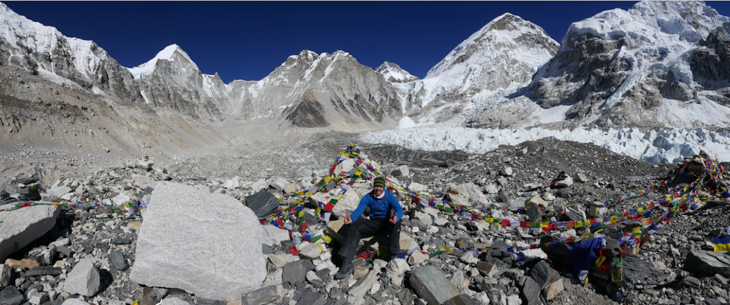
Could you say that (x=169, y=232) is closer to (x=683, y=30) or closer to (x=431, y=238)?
(x=431, y=238)

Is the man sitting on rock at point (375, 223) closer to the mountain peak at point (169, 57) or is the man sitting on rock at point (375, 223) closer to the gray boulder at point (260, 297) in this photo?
the gray boulder at point (260, 297)

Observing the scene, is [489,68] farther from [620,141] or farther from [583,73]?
[620,141]

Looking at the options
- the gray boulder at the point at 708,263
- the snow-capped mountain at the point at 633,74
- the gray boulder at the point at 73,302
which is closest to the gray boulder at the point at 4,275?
the gray boulder at the point at 73,302

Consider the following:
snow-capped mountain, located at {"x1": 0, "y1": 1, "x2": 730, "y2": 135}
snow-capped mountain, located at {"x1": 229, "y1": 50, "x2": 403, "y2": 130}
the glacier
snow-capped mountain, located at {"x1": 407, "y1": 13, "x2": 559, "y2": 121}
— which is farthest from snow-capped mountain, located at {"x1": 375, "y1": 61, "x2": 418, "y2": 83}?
the glacier

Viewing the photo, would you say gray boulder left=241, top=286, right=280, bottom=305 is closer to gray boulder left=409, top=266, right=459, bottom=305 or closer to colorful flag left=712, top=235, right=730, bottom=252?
gray boulder left=409, top=266, right=459, bottom=305

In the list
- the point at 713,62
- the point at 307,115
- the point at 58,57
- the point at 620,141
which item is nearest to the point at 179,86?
the point at 58,57

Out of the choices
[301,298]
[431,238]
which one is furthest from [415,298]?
[431,238]
